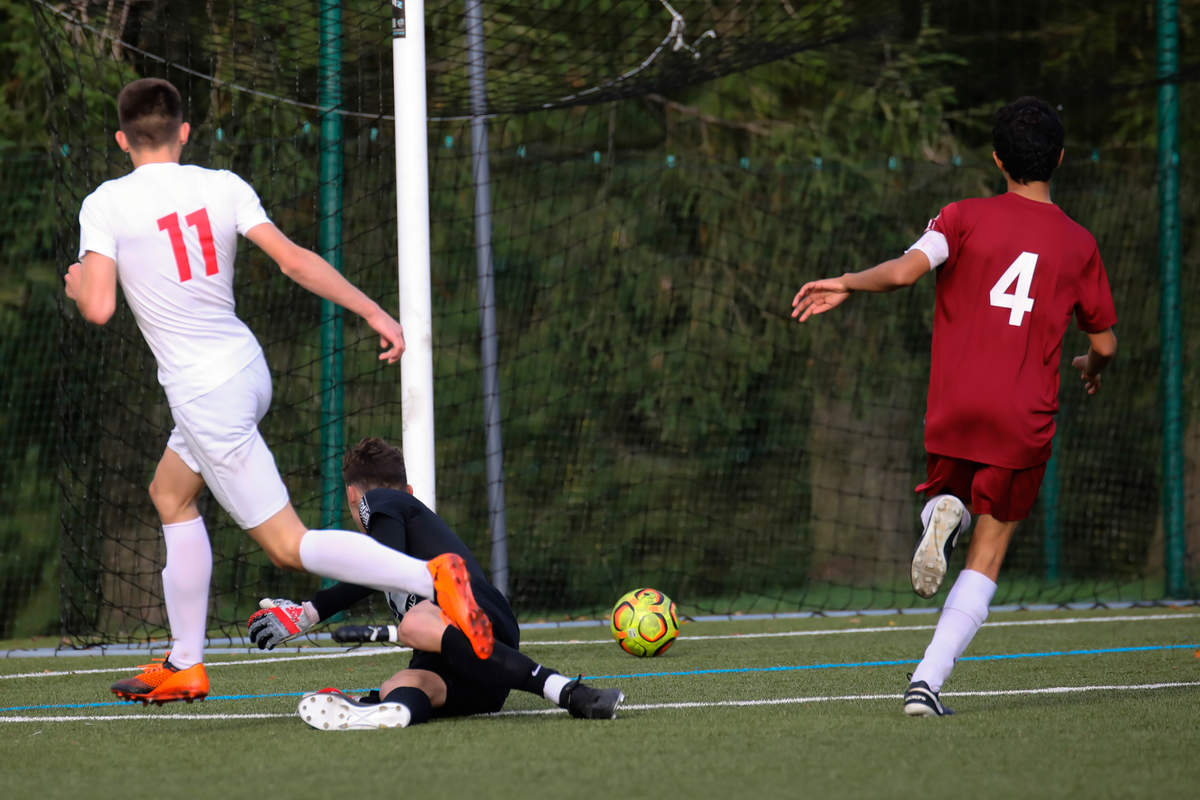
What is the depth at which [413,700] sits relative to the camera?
Answer: 173 inches

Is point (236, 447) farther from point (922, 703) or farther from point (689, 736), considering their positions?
point (922, 703)

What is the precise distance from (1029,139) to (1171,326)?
545 cm

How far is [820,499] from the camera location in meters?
11.2

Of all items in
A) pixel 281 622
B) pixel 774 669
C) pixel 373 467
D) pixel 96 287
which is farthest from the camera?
pixel 774 669

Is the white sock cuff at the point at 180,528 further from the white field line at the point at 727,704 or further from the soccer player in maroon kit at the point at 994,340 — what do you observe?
the soccer player in maroon kit at the point at 994,340

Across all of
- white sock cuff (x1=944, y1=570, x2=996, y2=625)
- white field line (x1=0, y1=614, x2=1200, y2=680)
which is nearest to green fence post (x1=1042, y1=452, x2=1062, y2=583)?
white field line (x1=0, y1=614, x2=1200, y2=680)

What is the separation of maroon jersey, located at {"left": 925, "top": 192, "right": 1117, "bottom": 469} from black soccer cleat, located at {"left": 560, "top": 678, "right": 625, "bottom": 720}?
1219mm

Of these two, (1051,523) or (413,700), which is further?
(1051,523)

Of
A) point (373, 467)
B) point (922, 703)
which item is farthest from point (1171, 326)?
point (373, 467)

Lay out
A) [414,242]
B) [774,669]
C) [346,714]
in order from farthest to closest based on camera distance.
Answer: [414,242] → [774,669] → [346,714]

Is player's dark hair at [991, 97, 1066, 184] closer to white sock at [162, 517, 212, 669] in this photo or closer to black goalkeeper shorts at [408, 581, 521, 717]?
black goalkeeper shorts at [408, 581, 521, 717]

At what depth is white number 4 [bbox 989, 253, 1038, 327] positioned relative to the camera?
14.9ft

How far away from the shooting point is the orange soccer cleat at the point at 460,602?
4102 mm

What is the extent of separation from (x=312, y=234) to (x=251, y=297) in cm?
59
